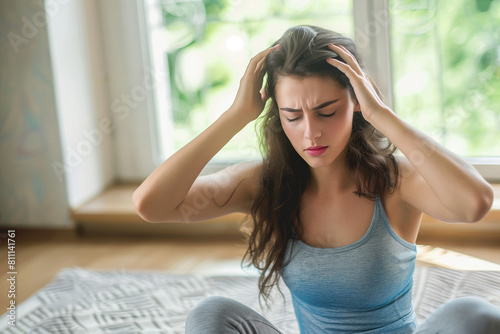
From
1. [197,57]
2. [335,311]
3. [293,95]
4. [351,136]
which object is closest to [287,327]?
[335,311]

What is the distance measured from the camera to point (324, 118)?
1146 mm

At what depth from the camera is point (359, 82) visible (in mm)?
1134

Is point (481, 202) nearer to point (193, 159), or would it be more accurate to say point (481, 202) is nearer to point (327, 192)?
point (327, 192)

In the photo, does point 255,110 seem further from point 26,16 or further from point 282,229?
point 26,16

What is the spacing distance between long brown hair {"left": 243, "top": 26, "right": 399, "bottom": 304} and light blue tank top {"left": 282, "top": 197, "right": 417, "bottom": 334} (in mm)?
46

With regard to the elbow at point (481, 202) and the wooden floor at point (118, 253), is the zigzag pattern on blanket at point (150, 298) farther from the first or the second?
the elbow at point (481, 202)

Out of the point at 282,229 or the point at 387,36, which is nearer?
the point at 282,229

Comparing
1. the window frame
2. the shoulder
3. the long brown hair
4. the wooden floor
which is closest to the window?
the window frame

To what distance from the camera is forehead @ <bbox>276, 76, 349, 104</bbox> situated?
114 cm

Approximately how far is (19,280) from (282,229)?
1.33 m

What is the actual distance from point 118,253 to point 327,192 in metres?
1.34

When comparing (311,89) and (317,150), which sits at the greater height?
(311,89)

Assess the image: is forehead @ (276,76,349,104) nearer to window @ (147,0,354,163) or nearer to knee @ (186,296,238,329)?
knee @ (186,296,238,329)

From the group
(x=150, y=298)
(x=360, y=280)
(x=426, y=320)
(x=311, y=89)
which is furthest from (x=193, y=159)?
(x=150, y=298)
